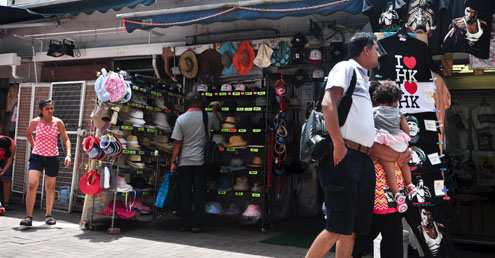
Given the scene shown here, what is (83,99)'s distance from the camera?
7.98 meters

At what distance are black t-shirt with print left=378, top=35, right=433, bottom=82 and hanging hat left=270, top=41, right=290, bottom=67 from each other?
2.34 meters

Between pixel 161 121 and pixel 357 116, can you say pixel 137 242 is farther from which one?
pixel 357 116

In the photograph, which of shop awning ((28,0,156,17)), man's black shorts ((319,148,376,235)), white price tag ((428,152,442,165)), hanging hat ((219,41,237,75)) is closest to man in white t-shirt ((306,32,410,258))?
man's black shorts ((319,148,376,235))

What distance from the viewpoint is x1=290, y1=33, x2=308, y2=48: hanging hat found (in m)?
6.86

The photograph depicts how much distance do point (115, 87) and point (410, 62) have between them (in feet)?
13.4

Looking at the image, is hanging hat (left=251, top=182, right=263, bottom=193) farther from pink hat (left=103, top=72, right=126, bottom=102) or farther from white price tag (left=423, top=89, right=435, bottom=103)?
white price tag (left=423, top=89, right=435, bottom=103)

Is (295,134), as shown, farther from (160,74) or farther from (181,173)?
(160,74)

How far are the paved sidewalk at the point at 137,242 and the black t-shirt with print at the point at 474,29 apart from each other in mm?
3033

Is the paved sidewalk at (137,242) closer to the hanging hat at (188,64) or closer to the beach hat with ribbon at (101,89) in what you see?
the beach hat with ribbon at (101,89)

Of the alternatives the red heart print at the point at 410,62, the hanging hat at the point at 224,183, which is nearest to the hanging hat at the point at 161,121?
the hanging hat at the point at 224,183

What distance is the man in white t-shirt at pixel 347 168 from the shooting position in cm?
314

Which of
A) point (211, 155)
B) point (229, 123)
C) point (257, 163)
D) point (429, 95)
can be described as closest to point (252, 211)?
point (257, 163)

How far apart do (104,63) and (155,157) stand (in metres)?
3.12

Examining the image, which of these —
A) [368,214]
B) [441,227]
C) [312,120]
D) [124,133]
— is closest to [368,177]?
[368,214]
